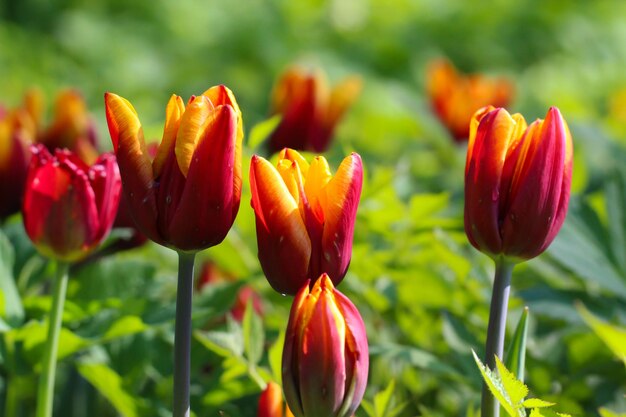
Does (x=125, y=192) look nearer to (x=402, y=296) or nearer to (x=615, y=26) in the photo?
(x=402, y=296)

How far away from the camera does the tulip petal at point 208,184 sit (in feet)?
2.18

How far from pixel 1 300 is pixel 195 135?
327 mm

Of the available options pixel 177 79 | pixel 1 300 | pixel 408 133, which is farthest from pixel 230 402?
pixel 177 79

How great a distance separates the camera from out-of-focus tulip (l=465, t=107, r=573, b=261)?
2.27 ft

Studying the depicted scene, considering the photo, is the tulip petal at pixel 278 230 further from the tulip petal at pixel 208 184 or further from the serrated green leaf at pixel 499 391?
the serrated green leaf at pixel 499 391

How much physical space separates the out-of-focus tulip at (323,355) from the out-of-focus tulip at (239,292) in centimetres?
44

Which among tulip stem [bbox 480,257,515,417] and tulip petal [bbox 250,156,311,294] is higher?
tulip petal [bbox 250,156,311,294]

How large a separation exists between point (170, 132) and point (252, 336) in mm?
260

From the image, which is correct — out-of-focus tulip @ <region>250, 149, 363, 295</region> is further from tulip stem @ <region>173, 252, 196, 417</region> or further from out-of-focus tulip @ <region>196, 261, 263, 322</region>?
out-of-focus tulip @ <region>196, 261, 263, 322</region>

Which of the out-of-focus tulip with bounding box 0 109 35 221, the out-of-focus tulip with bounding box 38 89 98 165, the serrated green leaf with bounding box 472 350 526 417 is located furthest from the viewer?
the out-of-focus tulip with bounding box 38 89 98 165

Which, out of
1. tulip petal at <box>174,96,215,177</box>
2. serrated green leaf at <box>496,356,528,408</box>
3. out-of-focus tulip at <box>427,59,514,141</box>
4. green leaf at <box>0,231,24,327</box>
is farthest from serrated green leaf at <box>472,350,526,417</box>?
out-of-focus tulip at <box>427,59,514,141</box>

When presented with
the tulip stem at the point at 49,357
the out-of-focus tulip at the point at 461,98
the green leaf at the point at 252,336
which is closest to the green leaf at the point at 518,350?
the green leaf at the point at 252,336

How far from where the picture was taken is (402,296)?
1113mm

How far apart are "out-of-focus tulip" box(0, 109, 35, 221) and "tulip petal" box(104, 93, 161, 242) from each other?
0.48 metres
